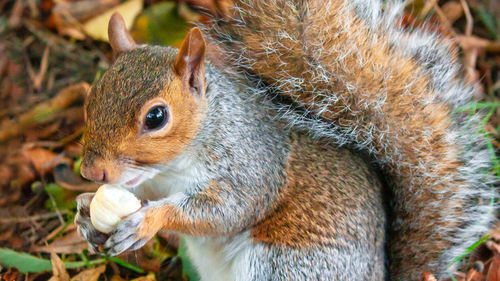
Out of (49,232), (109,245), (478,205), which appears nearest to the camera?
(109,245)

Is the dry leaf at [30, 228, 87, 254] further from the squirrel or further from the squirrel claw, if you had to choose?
the squirrel claw

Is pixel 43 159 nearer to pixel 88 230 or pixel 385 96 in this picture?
pixel 88 230

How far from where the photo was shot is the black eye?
4.81 feet

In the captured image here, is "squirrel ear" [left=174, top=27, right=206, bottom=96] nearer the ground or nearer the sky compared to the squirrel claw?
nearer the sky

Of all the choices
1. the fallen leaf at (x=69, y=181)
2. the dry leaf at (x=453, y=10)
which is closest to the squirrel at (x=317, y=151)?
the fallen leaf at (x=69, y=181)

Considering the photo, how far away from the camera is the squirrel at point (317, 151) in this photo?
1.68 m

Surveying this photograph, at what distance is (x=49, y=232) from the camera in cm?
216

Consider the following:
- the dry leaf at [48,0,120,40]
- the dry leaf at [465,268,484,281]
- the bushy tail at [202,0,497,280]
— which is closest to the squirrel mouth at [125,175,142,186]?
the bushy tail at [202,0,497,280]

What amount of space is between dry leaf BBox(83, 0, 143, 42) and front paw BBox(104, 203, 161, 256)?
141cm

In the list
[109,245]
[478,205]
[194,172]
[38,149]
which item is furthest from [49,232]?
[478,205]

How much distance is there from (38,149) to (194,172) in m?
1.10

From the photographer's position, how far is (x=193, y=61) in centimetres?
157

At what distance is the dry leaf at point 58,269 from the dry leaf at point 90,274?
0.04 m

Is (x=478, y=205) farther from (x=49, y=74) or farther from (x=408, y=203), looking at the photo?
(x=49, y=74)
